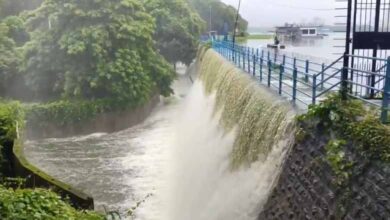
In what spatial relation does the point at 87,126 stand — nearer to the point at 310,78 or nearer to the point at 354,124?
the point at 310,78

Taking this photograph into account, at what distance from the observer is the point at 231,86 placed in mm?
15023

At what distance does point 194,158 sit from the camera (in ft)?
49.6

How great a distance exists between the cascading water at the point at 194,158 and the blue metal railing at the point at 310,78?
542 millimetres

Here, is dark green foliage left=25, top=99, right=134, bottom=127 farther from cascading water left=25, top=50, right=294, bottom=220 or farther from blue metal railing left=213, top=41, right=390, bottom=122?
blue metal railing left=213, top=41, right=390, bottom=122

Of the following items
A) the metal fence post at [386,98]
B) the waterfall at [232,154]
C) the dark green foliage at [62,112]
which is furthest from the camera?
the dark green foliage at [62,112]

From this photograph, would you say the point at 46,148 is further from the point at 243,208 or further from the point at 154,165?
the point at 243,208

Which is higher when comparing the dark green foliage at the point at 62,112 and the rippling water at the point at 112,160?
the dark green foliage at the point at 62,112

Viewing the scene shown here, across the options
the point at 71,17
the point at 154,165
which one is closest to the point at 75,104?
the point at 71,17

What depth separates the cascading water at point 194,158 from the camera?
29.2 ft

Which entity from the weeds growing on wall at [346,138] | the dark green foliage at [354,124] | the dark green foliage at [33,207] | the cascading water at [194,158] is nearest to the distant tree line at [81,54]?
the cascading water at [194,158]

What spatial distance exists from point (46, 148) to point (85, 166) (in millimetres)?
3570

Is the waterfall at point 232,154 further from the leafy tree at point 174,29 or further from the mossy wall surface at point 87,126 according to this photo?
the leafy tree at point 174,29

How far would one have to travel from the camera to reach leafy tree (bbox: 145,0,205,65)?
34.0 meters

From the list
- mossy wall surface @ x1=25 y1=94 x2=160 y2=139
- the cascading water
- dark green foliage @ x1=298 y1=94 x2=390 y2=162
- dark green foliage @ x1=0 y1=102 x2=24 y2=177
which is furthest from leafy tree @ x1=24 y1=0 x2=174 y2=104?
dark green foliage @ x1=298 y1=94 x2=390 y2=162
